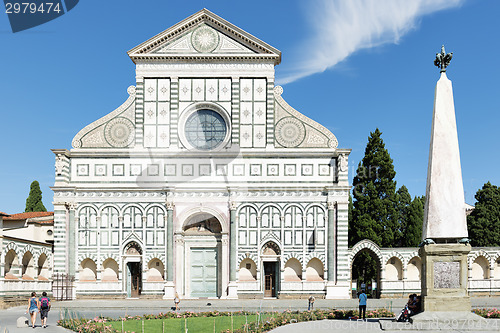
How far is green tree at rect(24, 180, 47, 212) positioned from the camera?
192 feet

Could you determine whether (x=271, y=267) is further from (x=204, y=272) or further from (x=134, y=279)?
(x=134, y=279)

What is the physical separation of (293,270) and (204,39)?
15363 millimetres

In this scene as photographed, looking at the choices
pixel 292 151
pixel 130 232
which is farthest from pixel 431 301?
pixel 130 232

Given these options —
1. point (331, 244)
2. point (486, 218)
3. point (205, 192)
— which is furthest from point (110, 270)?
point (486, 218)

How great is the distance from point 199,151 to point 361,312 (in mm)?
17767

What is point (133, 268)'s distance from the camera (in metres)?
38.0

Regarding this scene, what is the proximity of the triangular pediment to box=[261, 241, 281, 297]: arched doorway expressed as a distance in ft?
38.0

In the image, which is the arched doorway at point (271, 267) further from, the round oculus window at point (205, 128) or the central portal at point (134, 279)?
the central portal at point (134, 279)

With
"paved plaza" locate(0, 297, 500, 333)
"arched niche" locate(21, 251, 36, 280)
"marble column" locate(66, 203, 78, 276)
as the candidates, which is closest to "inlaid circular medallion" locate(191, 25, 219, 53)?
"marble column" locate(66, 203, 78, 276)

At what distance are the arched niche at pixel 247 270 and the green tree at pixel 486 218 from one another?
2230 centimetres

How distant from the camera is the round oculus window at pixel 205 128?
38844 millimetres

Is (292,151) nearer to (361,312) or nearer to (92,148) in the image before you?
(92,148)

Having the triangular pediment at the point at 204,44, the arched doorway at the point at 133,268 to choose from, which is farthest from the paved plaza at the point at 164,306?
the triangular pediment at the point at 204,44

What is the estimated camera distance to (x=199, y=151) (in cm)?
3797
